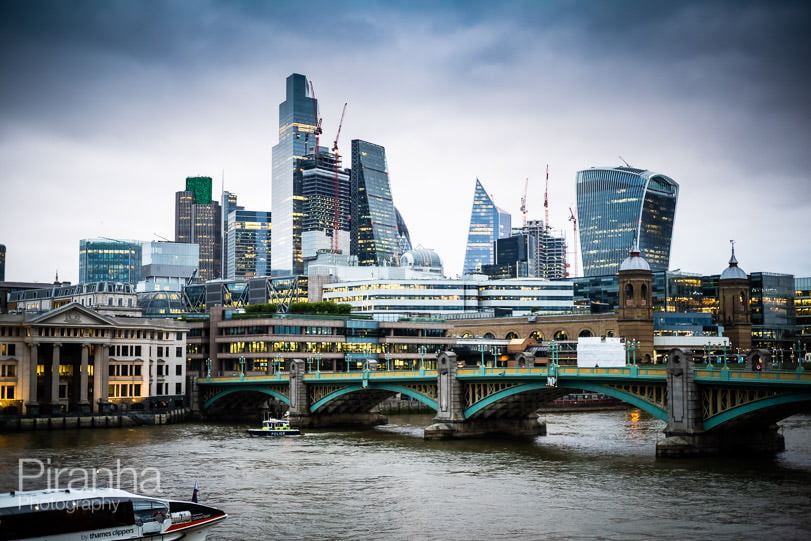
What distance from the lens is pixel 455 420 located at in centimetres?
11044

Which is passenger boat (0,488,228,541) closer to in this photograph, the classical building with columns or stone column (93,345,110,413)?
the classical building with columns

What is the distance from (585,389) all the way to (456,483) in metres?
26.5

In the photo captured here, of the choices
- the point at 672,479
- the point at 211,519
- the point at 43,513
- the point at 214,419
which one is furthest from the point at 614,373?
the point at 214,419

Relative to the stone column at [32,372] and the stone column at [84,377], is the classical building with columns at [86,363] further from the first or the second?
the stone column at [32,372]

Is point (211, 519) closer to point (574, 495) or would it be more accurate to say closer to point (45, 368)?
point (574, 495)

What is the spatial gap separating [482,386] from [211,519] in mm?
62267

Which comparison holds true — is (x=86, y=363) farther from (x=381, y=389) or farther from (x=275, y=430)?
(x=381, y=389)

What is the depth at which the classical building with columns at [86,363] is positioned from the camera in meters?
139

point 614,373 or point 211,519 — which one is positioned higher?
point 614,373

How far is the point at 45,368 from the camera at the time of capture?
146m

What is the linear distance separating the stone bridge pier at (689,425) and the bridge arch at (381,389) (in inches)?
1381

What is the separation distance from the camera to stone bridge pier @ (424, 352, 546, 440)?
4328 inches

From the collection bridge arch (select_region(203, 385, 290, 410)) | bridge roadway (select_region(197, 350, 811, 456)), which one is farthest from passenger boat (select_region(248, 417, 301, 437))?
bridge arch (select_region(203, 385, 290, 410))

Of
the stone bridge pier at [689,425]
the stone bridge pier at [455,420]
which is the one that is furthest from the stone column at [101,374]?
the stone bridge pier at [689,425]
